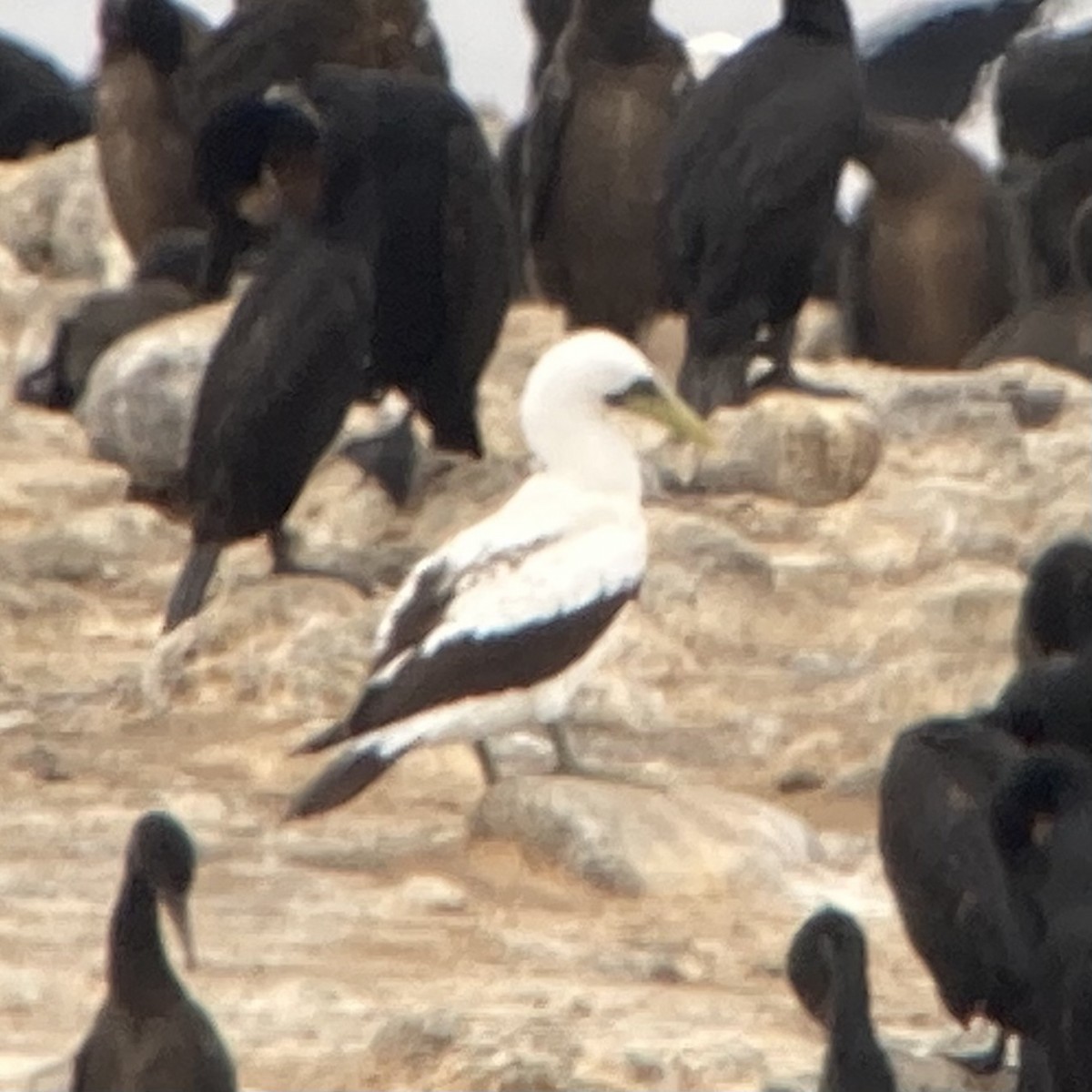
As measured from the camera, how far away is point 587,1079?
6.87 metres

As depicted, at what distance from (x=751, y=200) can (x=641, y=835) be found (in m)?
4.77

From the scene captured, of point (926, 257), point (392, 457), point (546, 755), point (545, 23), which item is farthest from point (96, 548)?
point (545, 23)

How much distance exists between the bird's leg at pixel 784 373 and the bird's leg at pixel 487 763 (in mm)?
3377

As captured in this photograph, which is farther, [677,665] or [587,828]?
[677,665]

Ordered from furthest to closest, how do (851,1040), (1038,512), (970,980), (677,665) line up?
(1038,512), (677,665), (970,980), (851,1040)

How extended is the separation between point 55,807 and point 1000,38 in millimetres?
11471

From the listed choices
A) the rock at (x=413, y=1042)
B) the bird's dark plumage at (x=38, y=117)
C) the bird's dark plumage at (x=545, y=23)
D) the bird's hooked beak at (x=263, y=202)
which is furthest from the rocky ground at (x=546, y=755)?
the bird's dark plumage at (x=38, y=117)

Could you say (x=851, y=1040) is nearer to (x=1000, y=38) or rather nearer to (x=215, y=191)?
(x=215, y=191)

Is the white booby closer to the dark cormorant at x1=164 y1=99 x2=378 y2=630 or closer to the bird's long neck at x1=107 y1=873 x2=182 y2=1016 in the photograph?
the dark cormorant at x1=164 y1=99 x2=378 y2=630

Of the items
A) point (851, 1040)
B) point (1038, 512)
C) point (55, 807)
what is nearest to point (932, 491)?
point (1038, 512)

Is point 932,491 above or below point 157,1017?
below

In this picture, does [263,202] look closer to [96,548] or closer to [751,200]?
[96,548]

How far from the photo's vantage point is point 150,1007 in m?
6.22

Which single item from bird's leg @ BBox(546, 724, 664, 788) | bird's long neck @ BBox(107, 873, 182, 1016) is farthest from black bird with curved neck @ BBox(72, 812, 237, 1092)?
bird's leg @ BBox(546, 724, 664, 788)
